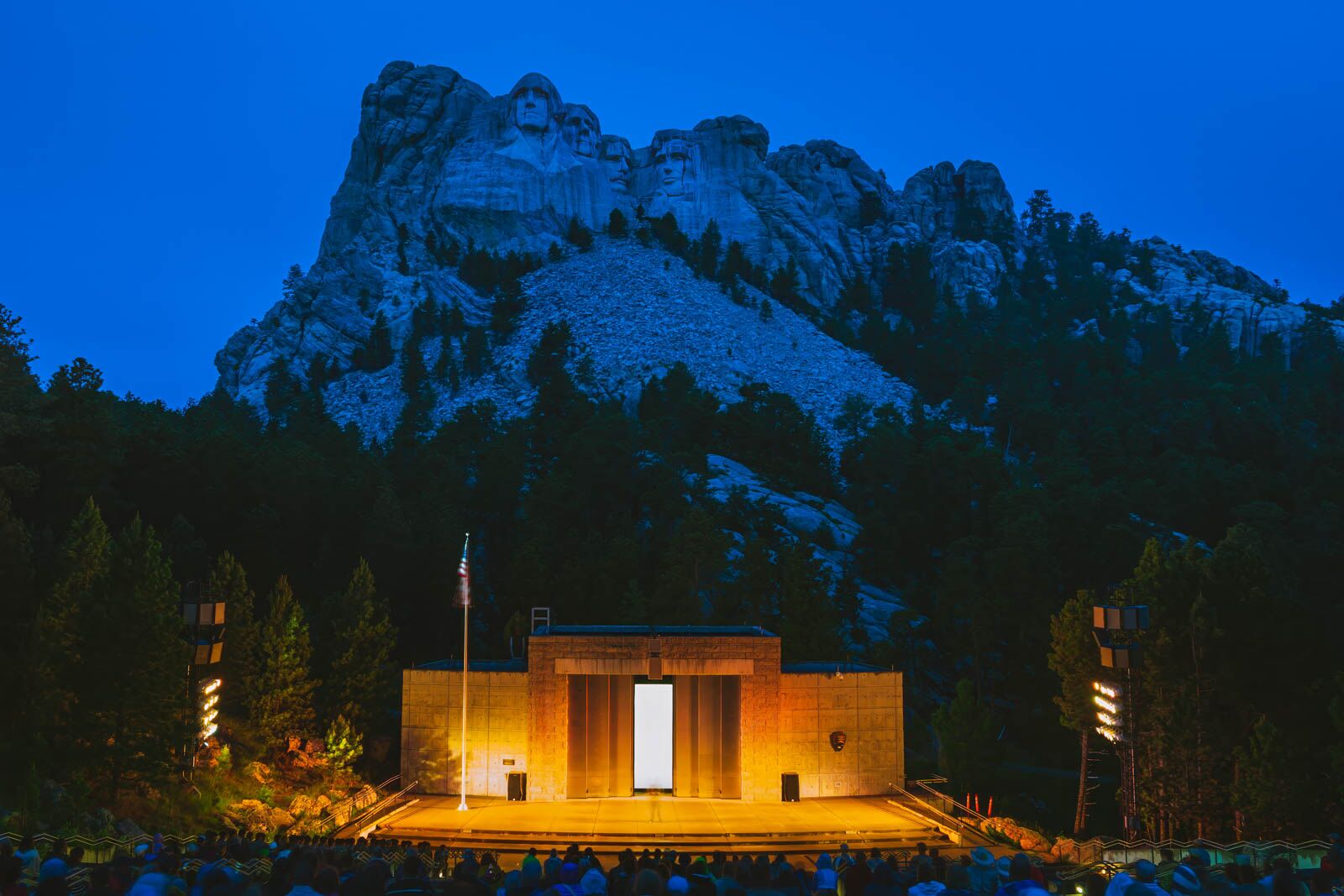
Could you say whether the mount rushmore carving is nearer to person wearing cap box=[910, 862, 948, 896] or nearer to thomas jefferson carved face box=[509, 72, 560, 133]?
thomas jefferson carved face box=[509, 72, 560, 133]

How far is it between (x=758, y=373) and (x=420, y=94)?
223 feet

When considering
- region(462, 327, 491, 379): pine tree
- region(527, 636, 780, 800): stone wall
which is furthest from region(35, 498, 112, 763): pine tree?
region(462, 327, 491, 379): pine tree

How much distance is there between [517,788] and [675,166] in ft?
421

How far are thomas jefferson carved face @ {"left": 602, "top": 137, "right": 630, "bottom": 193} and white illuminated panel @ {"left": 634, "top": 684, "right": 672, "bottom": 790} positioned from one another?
121 meters

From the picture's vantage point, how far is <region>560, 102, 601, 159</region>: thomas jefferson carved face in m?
146

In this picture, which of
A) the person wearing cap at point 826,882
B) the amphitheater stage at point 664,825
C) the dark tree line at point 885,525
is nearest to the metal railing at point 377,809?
the amphitheater stage at point 664,825

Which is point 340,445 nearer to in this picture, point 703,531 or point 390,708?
point 703,531

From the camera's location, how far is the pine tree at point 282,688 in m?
33.7

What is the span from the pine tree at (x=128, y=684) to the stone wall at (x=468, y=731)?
20.6 feet

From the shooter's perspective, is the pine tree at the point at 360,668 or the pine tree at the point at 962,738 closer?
the pine tree at the point at 360,668

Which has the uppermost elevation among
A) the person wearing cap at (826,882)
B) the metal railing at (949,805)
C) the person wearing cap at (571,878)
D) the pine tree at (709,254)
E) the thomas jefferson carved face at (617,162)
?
the thomas jefferson carved face at (617,162)

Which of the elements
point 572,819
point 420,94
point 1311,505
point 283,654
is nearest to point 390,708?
point 283,654

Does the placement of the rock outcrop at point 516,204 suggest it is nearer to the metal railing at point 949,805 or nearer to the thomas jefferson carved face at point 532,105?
the thomas jefferson carved face at point 532,105

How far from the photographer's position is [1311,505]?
67625mm
